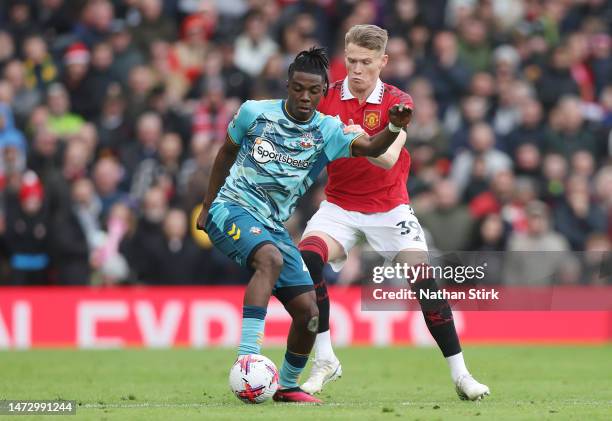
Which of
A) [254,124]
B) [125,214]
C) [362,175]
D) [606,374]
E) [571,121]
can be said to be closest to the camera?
[254,124]

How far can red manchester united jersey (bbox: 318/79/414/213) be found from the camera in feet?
33.8

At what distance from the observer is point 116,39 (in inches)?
770

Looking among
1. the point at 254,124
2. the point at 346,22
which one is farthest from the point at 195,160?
the point at 254,124

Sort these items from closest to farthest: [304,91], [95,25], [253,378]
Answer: [253,378]
[304,91]
[95,25]

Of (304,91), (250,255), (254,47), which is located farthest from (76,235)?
(304,91)

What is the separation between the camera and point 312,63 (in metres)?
9.31

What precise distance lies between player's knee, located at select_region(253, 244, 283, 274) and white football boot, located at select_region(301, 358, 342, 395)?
1.52m

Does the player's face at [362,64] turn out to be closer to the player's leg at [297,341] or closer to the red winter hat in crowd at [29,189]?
the player's leg at [297,341]

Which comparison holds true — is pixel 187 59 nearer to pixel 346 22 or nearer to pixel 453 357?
pixel 346 22

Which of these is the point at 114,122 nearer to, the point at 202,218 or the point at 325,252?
the point at 325,252

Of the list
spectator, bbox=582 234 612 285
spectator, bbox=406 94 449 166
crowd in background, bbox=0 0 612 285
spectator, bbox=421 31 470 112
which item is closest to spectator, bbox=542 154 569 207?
crowd in background, bbox=0 0 612 285

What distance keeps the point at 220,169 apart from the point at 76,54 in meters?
9.98

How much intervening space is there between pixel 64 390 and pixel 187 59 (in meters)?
9.65

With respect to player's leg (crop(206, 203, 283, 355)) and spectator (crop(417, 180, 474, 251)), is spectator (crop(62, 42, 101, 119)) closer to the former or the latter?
spectator (crop(417, 180, 474, 251))
